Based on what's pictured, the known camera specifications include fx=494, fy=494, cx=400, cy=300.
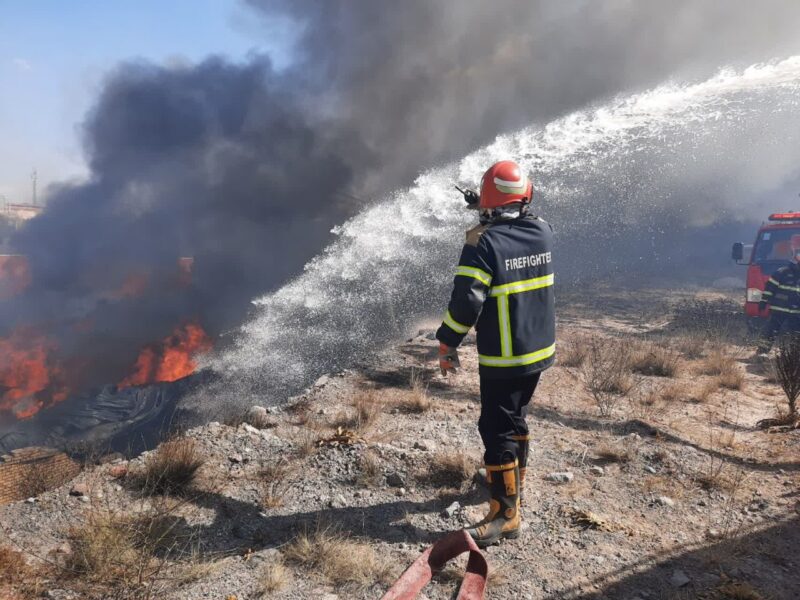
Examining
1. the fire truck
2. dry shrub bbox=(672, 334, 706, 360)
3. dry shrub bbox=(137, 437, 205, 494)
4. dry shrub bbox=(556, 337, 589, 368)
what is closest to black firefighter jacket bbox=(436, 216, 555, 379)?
dry shrub bbox=(137, 437, 205, 494)

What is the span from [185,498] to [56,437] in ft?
23.8

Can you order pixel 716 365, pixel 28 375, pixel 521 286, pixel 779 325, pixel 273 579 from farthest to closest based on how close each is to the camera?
pixel 28 375, pixel 779 325, pixel 716 365, pixel 521 286, pixel 273 579

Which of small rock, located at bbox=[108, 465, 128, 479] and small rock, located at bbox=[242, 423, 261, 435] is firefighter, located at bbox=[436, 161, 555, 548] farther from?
small rock, located at bbox=[108, 465, 128, 479]

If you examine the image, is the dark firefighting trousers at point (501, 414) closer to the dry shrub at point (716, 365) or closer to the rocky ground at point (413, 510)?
the rocky ground at point (413, 510)

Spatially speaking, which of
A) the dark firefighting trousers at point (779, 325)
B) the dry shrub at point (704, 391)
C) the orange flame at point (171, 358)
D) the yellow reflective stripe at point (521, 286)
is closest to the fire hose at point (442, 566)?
the yellow reflective stripe at point (521, 286)

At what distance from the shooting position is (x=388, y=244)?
37.6 ft

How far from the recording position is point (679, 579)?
214 cm

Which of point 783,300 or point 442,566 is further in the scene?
point 783,300

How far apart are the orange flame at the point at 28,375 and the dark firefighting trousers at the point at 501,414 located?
34.8 feet

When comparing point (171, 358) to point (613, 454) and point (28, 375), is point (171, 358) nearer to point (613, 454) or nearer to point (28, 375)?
point (28, 375)

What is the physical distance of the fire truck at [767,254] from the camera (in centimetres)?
870

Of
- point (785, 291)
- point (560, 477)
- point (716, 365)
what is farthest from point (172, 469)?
point (785, 291)

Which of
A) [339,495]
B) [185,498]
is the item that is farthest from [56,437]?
[339,495]

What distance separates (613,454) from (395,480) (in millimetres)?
1531
